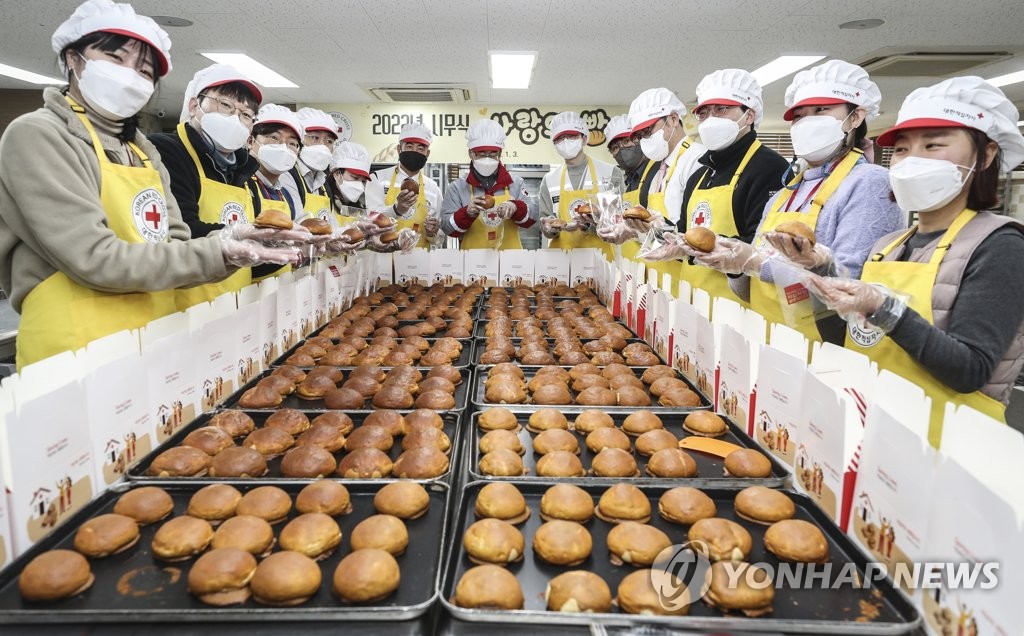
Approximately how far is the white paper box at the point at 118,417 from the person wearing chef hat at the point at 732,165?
2462 mm

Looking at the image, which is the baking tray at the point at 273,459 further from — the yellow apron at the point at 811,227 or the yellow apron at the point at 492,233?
the yellow apron at the point at 492,233

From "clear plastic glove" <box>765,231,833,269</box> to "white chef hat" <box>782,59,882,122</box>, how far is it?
2.46ft

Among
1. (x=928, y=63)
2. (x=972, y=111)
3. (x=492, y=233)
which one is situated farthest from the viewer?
(x=928, y=63)

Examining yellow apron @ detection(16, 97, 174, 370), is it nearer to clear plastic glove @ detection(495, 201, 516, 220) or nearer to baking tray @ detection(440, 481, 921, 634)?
baking tray @ detection(440, 481, 921, 634)

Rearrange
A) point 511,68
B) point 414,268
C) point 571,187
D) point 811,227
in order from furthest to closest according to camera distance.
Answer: point 511,68
point 571,187
point 414,268
point 811,227

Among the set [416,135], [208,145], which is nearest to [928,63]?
[416,135]

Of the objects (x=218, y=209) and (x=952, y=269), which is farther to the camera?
(x=218, y=209)

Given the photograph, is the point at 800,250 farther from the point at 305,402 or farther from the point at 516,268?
the point at 516,268

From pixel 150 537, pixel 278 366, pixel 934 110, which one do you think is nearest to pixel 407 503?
pixel 150 537

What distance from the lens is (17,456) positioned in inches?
51.1

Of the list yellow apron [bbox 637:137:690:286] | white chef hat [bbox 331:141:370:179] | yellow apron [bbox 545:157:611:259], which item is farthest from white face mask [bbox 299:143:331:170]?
yellow apron [bbox 637:137:690:286]

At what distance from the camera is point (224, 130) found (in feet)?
8.96

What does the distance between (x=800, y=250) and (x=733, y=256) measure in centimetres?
32

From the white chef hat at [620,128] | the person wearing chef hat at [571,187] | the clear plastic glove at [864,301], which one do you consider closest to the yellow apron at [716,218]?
the clear plastic glove at [864,301]
